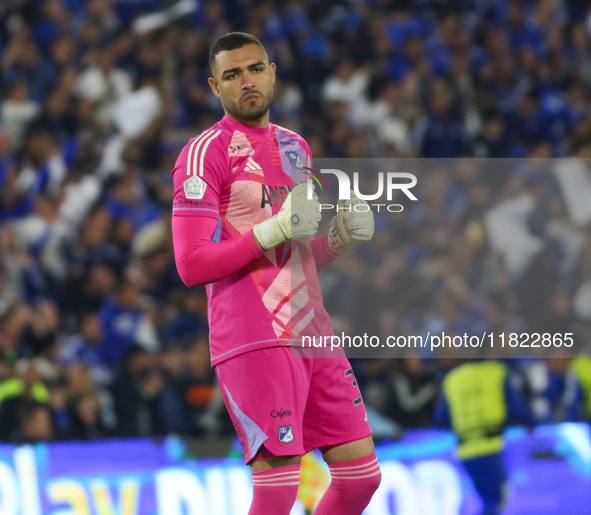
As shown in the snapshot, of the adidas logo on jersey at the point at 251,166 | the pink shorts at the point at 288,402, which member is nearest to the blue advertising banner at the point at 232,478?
the pink shorts at the point at 288,402

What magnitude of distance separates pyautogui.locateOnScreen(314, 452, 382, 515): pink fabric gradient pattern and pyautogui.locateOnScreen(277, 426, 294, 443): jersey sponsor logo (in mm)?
324

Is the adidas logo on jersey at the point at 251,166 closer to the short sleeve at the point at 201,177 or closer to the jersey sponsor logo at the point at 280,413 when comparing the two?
the short sleeve at the point at 201,177

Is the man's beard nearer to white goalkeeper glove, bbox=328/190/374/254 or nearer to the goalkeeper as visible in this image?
the goalkeeper

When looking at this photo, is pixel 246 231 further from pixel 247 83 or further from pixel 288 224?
pixel 247 83

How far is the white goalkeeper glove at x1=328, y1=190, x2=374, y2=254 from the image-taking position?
137 inches

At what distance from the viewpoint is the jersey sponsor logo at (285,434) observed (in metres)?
3.20

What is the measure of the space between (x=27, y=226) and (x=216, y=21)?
13.8 ft

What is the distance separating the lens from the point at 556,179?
5289 mm

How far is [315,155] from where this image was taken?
9.31 meters

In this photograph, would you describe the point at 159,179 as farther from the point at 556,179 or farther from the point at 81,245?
the point at 556,179

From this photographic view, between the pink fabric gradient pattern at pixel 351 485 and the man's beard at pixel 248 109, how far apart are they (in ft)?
4.69

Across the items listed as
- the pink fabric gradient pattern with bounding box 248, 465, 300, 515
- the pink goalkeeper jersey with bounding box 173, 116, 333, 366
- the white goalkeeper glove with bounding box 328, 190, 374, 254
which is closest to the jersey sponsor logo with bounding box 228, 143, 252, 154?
the pink goalkeeper jersey with bounding box 173, 116, 333, 366

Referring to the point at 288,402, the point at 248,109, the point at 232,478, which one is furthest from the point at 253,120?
the point at 232,478

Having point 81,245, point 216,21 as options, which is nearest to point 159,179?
point 81,245
